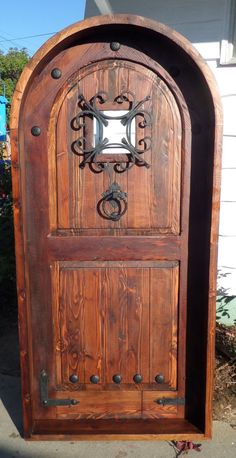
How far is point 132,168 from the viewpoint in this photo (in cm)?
220

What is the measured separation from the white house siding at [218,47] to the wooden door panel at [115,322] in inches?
51.5

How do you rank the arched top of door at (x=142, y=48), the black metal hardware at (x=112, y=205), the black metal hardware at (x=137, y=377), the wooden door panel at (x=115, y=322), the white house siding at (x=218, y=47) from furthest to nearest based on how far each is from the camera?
the white house siding at (x=218, y=47), the black metal hardware at (x=137, y=377), the wooden door panel at (x=115, y=322), the black metal hardware at (x=112, y=205), the arched top of door at (x=142, y=48)

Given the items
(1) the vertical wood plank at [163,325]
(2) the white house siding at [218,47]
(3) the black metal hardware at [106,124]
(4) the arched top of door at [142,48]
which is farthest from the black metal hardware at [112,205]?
Result: (2) the white house siding at [218,47]

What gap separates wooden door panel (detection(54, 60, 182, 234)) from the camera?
6.94ft

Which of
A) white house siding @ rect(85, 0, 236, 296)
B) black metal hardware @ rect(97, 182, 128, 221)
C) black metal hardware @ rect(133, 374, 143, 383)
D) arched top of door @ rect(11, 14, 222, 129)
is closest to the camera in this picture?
arched top of door @ rect(11, 14, 222, 129)

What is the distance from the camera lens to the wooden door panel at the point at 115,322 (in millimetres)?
2322

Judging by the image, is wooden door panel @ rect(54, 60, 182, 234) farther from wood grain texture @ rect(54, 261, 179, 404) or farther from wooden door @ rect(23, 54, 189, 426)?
wood grain texture @ rect(54, 261, 179, 404)

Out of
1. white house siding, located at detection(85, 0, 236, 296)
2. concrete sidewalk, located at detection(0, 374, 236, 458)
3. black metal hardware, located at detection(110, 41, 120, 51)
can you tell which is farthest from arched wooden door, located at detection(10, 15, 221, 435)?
white house siding, located at detection(85, 0, 236, 296)

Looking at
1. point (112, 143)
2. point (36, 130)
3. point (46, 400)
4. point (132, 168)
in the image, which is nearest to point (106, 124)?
point (112, 143)

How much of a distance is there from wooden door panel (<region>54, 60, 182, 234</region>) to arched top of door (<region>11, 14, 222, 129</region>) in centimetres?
11

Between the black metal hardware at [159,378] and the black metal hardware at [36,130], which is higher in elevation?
the black metal hardware at [36,130]

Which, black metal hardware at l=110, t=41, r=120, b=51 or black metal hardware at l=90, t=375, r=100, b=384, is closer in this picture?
black metal hardware at l=110, t=41, r=120, b=51

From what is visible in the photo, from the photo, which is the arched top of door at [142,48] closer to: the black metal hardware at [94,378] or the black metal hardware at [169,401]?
the black metal hardware at [94,378]

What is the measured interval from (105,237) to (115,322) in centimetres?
52
